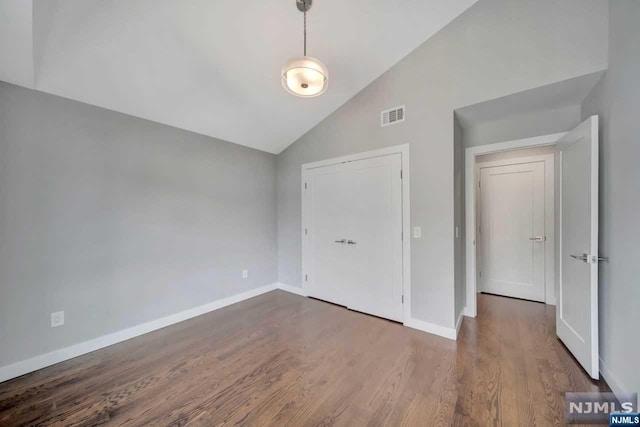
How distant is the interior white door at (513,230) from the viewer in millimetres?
3525

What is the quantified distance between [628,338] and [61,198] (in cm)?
451

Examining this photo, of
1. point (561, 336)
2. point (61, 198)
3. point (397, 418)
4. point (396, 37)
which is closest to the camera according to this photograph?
point (397, 418)

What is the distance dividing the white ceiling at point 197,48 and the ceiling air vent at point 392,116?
51 centimetres

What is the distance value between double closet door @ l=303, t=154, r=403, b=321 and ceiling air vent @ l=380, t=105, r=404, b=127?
41cm

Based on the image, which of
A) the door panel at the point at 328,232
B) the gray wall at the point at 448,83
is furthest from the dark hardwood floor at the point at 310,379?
the door panel at the point at 328,232

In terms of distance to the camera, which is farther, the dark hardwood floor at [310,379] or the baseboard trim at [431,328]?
the baseboard trim at [431,328]

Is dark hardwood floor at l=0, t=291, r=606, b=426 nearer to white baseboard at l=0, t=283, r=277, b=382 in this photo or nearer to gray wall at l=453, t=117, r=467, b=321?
white baseboard at l=0, t=283, r=277, b=382

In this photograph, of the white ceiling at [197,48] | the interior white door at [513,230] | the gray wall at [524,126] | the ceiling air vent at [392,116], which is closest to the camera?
the white ceiling at [197,48]

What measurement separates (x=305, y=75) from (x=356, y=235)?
211 centimetres

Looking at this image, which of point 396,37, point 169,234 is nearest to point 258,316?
point 169,234

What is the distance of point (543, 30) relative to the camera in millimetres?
2057

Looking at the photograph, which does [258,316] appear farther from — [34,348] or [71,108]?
[71,108]

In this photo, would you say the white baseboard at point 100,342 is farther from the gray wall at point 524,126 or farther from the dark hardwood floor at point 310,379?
the gray wall at point 524,126

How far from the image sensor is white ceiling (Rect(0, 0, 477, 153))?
1.78 meters
